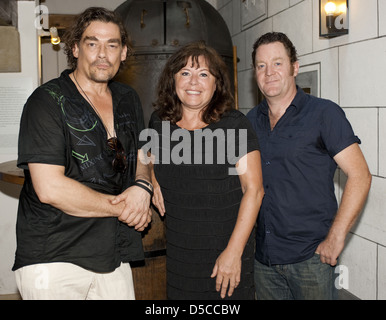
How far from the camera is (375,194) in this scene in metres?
2.53

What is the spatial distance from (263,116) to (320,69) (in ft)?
4.14

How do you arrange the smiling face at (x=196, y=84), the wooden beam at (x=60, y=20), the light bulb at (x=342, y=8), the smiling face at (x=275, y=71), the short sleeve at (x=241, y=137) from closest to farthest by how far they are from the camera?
the short sleeve at (x=241, y=137) < the smiling face at (x=196, y=84) < the smiling face at (x=275, y=71) < the light bulb at (x=342, y=8) < the wooden beam at (x=60, y=20)

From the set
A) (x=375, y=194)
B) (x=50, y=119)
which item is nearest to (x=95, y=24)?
(x=50, y=119)

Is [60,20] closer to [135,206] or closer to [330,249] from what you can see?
[135,206]

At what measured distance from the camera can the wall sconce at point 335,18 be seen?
2707mm

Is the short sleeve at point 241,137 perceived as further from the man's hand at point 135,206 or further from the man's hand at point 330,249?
the man's hand at point 330,249

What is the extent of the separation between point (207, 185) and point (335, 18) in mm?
1757

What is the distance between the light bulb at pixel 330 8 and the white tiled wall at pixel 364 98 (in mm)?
126

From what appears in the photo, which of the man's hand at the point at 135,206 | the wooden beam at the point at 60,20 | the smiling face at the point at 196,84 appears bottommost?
the man's hand at the point at 135,206

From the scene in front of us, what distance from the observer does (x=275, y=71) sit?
1992 millimetres

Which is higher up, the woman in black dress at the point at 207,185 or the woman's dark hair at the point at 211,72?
the woman's dark hair at the point at 211,72

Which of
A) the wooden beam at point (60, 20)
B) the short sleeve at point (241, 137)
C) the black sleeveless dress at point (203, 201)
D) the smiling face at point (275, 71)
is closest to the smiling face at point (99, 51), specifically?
the black sleeveless dress at point (203, 201)

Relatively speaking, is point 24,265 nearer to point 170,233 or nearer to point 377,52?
point 170,233

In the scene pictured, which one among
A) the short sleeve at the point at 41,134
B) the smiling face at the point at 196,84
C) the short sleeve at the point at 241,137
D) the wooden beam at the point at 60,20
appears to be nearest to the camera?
the short sleeve at the point at 41,134
